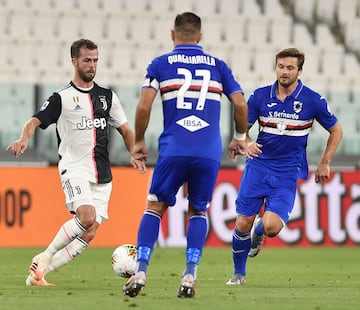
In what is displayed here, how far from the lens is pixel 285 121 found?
1019 cm

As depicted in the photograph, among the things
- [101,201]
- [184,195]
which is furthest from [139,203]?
[101,201]

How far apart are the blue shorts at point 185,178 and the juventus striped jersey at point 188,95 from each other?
2.3 inches

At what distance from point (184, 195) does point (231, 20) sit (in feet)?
18.0

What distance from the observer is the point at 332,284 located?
10164mm

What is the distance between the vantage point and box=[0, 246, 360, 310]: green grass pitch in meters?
7.70

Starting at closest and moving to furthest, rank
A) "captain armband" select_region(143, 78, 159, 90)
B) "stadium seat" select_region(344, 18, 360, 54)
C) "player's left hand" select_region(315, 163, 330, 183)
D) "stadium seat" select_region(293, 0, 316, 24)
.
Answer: "captain armband" select_region(143, 78, 159, 90)
"player's left hand" select_region(315, 163, 330, 183)
"stadium seat" select_region(344, 18, 360, 54)
"stadium seat" select_region(293, 0, 316, 24)

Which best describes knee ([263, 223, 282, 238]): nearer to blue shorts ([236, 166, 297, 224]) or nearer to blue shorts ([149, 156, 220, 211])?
blue shorts ([236, 166, 297, 224])

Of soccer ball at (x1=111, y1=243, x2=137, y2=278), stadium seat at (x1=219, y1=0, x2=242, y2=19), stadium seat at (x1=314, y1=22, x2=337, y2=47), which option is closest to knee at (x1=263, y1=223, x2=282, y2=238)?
soccer ball at (x1=111, y1=243, x2=137, y2=278)

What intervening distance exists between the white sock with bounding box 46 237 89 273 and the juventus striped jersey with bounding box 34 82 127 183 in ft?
1.89

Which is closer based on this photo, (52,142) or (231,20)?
(52,142)

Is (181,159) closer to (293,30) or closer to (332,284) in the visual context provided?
(332,284)

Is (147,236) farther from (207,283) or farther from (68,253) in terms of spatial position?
(207,283)

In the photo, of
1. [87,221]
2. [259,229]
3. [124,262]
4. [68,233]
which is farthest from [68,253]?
[259,229]

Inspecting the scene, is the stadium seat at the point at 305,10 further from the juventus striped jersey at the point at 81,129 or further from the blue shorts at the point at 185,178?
the blue shorts at the point at 185,178
